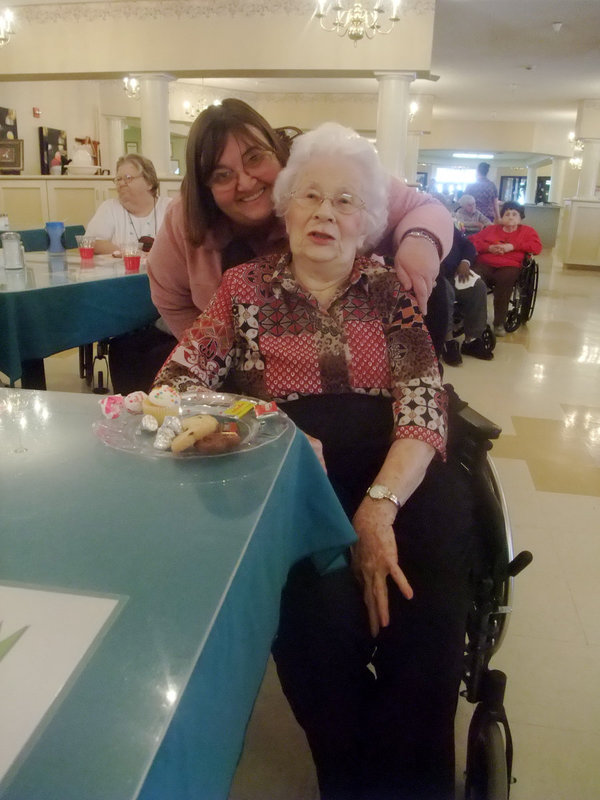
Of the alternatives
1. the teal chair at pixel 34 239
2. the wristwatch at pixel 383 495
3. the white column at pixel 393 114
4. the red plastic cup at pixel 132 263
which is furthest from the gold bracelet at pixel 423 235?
the white column at pixel 393 114

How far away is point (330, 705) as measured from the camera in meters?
0.98

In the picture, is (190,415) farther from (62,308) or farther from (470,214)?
(470,214)

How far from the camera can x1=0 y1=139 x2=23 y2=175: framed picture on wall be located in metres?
6.82

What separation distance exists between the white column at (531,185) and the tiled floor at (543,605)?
1876 centimetres

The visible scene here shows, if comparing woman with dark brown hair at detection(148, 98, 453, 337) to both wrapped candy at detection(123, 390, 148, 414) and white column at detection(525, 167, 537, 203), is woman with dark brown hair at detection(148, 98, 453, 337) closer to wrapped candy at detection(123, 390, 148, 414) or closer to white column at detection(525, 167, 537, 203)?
wrapped candy at detection(123, 390, 148, 414)

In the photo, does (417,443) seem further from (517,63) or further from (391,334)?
(517,63)

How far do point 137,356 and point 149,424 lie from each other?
177 centimetres

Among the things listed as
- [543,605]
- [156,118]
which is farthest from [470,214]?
[543,605]

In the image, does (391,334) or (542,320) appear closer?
(391,334)

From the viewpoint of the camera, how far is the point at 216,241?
1.52 m

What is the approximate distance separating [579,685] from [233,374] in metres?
1.11

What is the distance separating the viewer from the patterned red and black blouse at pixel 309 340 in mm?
1276

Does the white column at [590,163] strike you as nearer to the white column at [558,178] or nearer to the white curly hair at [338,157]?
the white column at [558,178]

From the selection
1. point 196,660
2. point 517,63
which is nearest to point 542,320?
point 517,63
